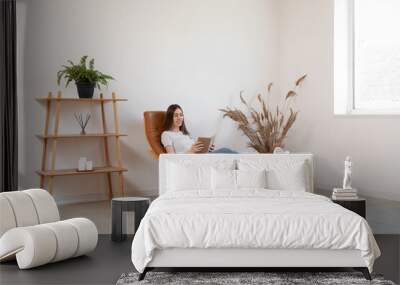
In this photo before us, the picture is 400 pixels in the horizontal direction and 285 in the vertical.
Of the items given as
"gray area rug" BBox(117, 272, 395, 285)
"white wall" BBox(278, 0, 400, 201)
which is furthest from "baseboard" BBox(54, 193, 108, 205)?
"gray area rug" BBox(117, 272, 395, 285)

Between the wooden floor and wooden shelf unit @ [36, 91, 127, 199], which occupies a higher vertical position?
wooden shelf unit @ [36, 91, 127, 199]

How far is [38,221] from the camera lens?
4.70m

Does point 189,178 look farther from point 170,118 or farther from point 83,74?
point 83,74

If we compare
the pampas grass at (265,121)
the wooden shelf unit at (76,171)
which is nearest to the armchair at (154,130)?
the wooden shelf unit at (76,171)

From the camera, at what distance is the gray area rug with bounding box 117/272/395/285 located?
385 cm

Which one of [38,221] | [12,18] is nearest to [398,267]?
[38,221]

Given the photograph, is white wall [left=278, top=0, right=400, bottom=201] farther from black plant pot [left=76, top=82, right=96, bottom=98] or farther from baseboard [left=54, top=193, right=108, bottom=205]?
Result: black plant pot [left=76, top=82, right=96, bottom=98]

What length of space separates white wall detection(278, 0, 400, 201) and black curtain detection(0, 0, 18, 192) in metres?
3.74

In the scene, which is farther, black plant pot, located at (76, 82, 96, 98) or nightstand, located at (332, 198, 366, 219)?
black plant pot, located at (76, 82, 96, 98)

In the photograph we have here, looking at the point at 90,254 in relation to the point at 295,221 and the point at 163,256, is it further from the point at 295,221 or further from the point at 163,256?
the point at 295,221

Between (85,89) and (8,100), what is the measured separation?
3.28ft

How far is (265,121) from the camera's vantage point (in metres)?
8.76

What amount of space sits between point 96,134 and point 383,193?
338cm

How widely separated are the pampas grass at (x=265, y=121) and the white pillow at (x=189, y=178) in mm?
2782
